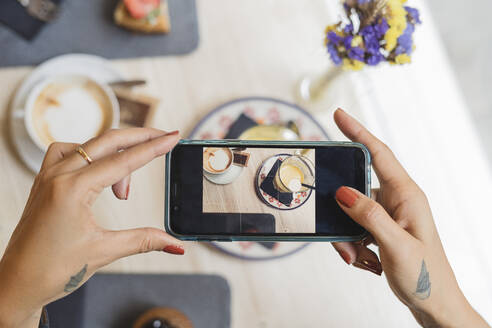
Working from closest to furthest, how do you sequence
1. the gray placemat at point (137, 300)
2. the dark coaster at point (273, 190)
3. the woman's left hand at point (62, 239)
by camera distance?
the woman's left hand at point (62, 239)
the dark coaster at point (273, 190)
the gray placemat at point (137, 300)

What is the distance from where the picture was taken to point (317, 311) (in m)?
0.82

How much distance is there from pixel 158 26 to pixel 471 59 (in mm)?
958

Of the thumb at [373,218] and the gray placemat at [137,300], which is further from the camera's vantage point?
the gray placemat at [137,300]

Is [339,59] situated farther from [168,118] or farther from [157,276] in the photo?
[157,276]

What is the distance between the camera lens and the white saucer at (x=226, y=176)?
1.93ft

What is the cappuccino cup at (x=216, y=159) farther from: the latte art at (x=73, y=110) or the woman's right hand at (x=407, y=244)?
the latte art at (x=73, y=110)

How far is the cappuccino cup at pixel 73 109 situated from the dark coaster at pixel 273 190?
35 cm

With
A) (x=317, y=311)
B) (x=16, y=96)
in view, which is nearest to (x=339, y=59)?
(x=317, y=311)

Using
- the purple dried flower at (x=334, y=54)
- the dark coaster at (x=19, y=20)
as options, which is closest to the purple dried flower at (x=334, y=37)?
the purple dried flower at (x=334, y=54)

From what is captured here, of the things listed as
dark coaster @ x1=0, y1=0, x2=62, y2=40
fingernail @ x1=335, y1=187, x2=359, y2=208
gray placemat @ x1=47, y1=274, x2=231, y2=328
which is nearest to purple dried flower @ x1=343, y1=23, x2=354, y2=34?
fingernail @ x1=335, y1=187, x2=359, y2=208

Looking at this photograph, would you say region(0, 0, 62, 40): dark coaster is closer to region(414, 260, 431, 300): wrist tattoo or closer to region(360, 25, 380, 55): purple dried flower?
region(360, 25, 380, 55): purple dried flower

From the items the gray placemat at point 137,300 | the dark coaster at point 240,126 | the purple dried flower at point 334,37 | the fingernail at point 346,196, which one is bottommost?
the gray placemat at point 137,300

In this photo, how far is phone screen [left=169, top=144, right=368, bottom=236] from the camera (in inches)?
23.0

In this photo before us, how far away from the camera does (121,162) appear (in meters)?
0.53
